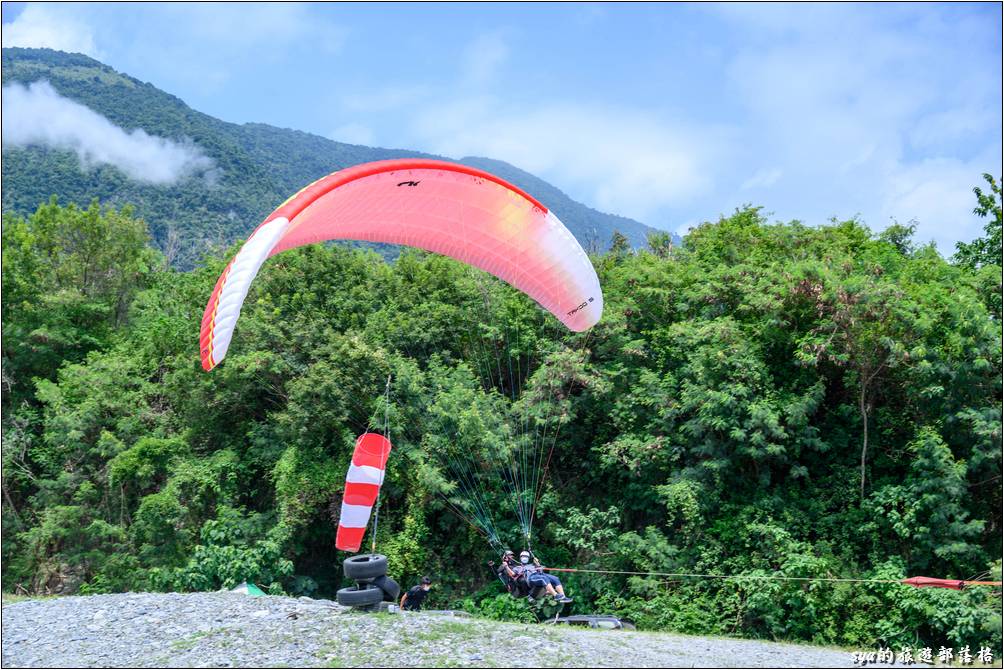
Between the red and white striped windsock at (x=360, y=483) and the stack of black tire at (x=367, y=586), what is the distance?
993mm

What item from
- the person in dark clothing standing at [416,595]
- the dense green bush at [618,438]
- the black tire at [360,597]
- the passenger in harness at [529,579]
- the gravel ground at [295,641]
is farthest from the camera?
the dense green bush at [618,438]

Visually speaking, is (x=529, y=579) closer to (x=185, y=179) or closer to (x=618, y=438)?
(x=618, y=438)

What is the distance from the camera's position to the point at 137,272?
54.8 feet

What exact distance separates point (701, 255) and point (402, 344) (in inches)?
189

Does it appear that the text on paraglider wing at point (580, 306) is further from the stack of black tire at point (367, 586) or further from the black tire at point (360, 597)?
the black tire at point (360, 597)

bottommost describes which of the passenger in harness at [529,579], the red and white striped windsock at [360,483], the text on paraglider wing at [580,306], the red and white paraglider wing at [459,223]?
the passenger in harness at [529,579]

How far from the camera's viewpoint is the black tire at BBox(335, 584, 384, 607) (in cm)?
650

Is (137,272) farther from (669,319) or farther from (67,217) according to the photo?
(669,319)

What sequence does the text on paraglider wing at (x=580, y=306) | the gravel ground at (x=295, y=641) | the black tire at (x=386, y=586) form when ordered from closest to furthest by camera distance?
1. the gravel ground at (x=295, y=641)
2. the black tire at (x=386, y=586)
3. the text on paraglider wing at (x=580, y=306)

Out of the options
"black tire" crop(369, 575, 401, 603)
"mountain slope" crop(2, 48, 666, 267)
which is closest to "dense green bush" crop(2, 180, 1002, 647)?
"black tire" crop(369, 575, 401, 603)

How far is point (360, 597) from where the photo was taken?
6496mm

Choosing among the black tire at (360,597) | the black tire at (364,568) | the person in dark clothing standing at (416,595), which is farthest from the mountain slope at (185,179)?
the black tire at (360,597)

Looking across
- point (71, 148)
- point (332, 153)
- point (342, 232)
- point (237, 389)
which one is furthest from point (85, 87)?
point (342, 232)

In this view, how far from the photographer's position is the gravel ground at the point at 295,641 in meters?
5.32
